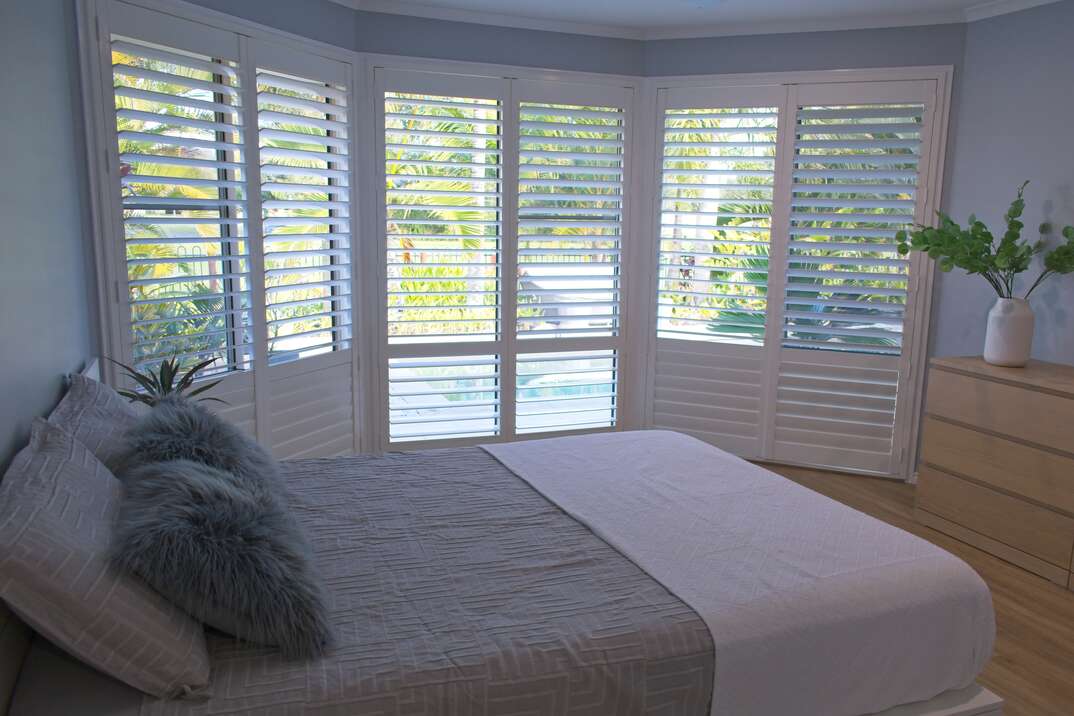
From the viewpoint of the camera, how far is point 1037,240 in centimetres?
379

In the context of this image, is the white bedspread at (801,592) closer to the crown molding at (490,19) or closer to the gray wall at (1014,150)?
the gray wall at (1014,150)

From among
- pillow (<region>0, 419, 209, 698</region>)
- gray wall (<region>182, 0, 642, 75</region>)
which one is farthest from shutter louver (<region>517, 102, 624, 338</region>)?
pillow (<region>0, 419, 209, 698</region>)

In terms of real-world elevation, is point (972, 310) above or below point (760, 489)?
above

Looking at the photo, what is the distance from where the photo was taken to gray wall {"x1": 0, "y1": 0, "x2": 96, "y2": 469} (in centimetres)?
183

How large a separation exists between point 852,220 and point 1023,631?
89.2 inches

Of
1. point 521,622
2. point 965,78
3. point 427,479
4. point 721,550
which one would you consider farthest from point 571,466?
point 965,78

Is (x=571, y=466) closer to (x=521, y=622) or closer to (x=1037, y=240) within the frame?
(x=521, y=622)

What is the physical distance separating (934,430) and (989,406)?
0.32 meters

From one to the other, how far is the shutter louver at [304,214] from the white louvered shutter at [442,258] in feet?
0.94

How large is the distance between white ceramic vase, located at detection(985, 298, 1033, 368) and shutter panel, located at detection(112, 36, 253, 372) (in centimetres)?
337

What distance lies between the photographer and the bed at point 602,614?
4.88 feet

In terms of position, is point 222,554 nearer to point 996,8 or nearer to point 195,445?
point 195,445

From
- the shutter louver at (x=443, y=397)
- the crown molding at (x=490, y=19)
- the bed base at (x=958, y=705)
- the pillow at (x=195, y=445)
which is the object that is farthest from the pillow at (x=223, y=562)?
the crown molding at (x=490, y=19)

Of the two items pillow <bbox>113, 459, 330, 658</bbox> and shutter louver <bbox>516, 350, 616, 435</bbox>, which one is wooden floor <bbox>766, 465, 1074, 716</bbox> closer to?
shutter louver <bbox>516, 350, 616, 435</bbox>
